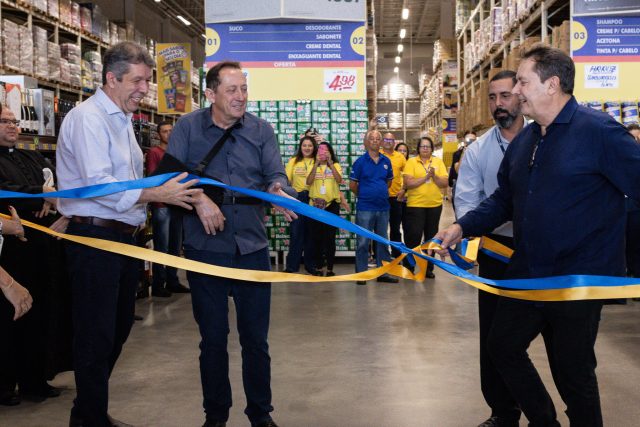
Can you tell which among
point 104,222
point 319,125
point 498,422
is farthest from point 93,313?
point 319,125

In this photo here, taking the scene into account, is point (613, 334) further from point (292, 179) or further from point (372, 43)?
point (372, 43)

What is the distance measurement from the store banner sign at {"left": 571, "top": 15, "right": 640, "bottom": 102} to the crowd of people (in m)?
5.31

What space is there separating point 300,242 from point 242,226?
19.0 ft

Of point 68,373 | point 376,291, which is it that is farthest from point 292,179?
point 68,373

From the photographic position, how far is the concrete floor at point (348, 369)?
3848 mm

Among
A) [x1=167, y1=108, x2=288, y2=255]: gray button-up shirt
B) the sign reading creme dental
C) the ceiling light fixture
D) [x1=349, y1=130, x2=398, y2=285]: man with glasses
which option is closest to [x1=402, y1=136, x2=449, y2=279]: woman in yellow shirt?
[x1=349, y1=130, x2=398, y2=285]: man with glasses

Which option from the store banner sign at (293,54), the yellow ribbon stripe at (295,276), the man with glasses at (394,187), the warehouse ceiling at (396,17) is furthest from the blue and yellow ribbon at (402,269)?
the warehouse ceiling at (396,17)

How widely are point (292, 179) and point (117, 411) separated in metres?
5.51

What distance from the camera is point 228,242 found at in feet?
10.9

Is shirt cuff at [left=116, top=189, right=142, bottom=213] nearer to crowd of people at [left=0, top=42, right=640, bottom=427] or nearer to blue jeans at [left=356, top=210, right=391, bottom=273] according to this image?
crowd of people at [left=0, top=42, right=640, bottom=427]

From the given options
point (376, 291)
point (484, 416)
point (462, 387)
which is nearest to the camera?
point (484, 416)

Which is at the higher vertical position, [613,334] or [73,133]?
[73,133]

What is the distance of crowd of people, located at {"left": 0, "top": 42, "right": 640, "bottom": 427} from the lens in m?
2.71

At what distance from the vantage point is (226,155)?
340 centimetres
